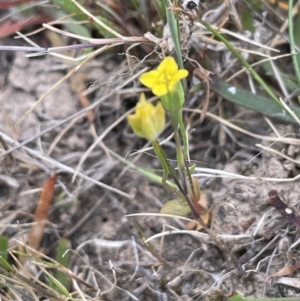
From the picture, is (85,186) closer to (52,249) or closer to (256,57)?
(52,249)

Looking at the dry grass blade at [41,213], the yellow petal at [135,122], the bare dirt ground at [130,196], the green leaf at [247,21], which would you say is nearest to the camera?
the yellow petal at [135,122]

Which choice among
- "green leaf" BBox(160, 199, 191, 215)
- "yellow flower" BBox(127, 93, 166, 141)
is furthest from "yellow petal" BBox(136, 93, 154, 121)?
"green leaf" BBox(160, 199, 191, 215)

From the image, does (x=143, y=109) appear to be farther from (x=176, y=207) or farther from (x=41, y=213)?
(x=41, y=213)

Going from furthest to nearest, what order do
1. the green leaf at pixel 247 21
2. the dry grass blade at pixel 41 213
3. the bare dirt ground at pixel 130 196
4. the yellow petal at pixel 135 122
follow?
the green leaf at pixel 247 21, the dry grass blade at pixel 41 213, the bare dirt ground at pixel 130 196, the yellow petal at pixel 135 122

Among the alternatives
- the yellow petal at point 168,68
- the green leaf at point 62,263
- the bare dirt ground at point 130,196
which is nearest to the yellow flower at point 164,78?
the yellow petal at point 168,68

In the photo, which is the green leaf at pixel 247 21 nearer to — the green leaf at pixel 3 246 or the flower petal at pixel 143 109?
the flower petal at pixel 143 109

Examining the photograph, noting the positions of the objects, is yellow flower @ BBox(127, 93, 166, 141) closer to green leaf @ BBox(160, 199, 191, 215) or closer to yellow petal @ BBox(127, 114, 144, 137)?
yellow petal @ BBox(127, 114, 144, 137)
